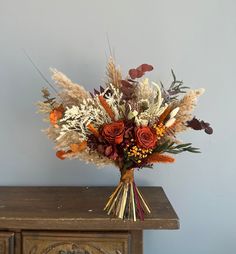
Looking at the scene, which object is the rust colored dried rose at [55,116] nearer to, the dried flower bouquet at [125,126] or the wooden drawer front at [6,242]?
the dried flower bouquet at [125,126]

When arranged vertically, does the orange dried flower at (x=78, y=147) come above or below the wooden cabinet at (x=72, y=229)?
above

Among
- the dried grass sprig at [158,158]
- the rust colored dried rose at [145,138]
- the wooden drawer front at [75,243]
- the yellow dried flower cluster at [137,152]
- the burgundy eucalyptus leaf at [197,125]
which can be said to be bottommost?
the wooden drawer front at [75,243]

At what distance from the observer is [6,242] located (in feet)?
3.42

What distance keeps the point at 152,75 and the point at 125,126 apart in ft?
1.50

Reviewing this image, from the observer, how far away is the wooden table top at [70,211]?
997mm

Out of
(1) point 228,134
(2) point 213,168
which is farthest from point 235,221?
(1) point 228,134

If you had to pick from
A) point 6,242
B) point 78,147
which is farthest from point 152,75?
point 6,242

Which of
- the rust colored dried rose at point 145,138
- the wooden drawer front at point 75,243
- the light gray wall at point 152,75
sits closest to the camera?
the rust colored dried rose at point 145,138

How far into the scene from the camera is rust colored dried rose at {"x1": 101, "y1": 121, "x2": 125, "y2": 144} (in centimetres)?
93

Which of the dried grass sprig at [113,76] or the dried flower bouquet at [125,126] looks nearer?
the dried flower bouquet at [125,126]

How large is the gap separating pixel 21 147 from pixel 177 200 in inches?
28.2

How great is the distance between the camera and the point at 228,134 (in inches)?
53.4

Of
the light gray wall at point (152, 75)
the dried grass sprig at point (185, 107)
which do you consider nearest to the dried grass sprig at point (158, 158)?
the dried grass sprig at point (185, 107)

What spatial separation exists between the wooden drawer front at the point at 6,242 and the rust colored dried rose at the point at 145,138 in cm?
53
